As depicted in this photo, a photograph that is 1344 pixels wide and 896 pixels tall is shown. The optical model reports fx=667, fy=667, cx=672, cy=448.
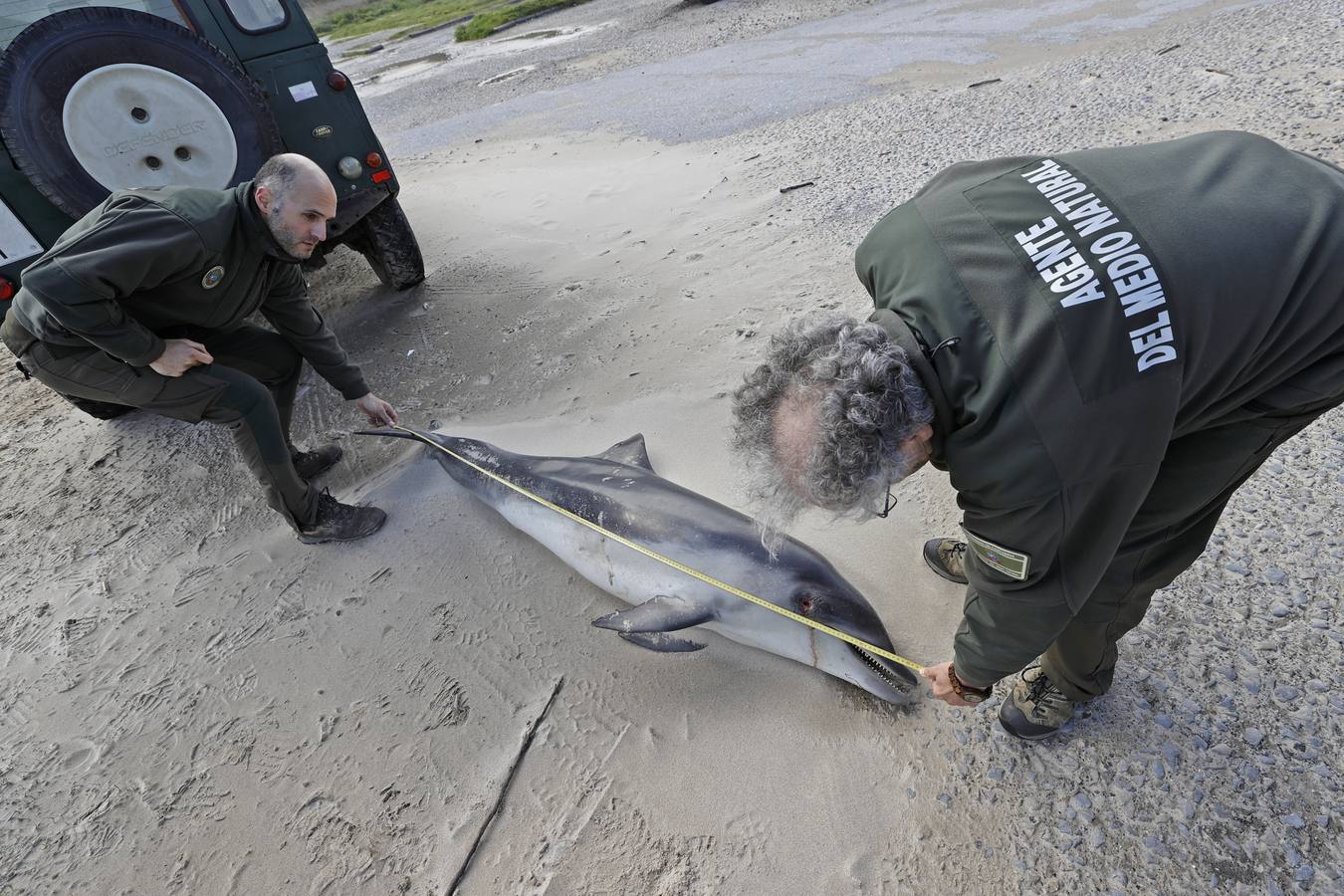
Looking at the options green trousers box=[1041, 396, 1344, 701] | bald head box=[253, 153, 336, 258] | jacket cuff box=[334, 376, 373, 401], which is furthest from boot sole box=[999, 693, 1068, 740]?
jacket cuff box=[334, 376, 373, 401]

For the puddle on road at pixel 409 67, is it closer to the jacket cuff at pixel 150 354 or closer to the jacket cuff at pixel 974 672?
the jacket cuff at pixel 150 354

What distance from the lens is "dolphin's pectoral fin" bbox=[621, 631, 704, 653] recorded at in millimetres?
2836

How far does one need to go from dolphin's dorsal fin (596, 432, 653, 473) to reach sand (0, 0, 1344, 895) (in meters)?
0.16

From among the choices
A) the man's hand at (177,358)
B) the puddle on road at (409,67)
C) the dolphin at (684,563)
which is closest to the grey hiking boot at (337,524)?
the dolphin at (684,563)

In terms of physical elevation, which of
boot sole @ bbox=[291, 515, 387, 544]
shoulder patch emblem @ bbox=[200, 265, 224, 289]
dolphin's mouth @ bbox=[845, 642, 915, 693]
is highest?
shoulder patch emblem @ bbox=[200, 265, 224, 289]

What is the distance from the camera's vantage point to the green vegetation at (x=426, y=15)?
21.5 meters

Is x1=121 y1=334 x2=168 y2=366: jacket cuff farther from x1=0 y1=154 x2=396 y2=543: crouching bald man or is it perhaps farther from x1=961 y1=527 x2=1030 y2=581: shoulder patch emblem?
x1=961 y1=527 x2=1030 y2=581: shoulder patch emblem

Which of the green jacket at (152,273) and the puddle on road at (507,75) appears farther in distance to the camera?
the puddle on road at (507,75)

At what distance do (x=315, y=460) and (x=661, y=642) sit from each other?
2.71m

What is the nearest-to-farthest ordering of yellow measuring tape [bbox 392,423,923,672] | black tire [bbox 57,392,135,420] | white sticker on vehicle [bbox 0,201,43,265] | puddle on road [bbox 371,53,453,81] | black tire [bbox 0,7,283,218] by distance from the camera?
yellow measuring tape [bbox 392,423,923,672], black tire [bbox 0,7,283,218], white sticker on vehicle [bbox 0,201,43,265], black tire [bbox 57,392,135,420], puddle on road [bbox 371,53,453,81]

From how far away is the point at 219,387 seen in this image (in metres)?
3.22

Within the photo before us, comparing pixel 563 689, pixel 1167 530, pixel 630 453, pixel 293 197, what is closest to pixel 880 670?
pixel 1167 530

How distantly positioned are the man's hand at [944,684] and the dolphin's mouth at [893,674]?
16.9 inches

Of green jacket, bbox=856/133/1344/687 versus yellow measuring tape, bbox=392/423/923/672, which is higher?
green jacket, bbox=856/133/1344/687
